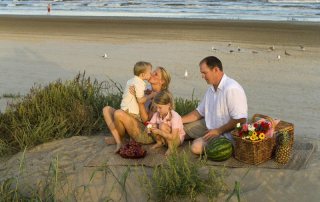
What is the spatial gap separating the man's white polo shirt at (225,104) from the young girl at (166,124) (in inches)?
17.8

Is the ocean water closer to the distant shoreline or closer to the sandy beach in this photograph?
the distant shoreline

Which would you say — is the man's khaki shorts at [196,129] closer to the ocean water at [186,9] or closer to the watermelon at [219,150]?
the watermelon at [219,150]

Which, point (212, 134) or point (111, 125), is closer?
point (212, 134)

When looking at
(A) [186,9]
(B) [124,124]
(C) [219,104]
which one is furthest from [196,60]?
(A) [186,9]

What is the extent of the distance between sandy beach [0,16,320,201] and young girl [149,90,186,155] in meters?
0.86

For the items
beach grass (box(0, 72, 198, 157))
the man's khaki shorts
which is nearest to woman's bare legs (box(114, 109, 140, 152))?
the man's khaki shorts

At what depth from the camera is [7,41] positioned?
65.9 ft

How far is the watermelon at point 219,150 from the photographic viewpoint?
627 cm

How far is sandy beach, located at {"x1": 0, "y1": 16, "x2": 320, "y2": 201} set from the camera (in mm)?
6352

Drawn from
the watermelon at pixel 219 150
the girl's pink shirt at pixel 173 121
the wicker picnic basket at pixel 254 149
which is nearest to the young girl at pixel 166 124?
the girl's pink shirt at pixel 173 121

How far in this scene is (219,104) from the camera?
6.83m

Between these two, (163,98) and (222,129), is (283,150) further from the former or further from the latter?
(163,98)

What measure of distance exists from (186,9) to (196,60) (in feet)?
64.2

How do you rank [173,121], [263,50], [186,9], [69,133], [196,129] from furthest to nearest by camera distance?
1. [186,9]
2. [263,50]
3. [69,133]
4. [196,129]
5. [173,121]
